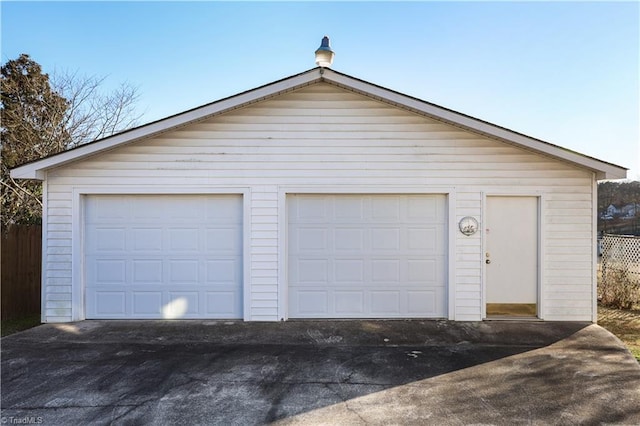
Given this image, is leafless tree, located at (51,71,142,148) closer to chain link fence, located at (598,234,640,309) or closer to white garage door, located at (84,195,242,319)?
white garage door, located at (84,195,242,319)

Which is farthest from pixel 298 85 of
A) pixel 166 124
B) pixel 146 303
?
pixel 146 303

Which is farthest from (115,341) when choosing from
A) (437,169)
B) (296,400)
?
(437,169)

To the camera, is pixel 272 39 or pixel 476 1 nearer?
pixel 476 1

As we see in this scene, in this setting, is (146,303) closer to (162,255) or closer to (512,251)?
(162,255)

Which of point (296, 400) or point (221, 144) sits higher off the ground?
point (221, 144)

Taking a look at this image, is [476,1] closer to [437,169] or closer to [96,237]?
[437,169]

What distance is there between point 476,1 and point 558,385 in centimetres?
794

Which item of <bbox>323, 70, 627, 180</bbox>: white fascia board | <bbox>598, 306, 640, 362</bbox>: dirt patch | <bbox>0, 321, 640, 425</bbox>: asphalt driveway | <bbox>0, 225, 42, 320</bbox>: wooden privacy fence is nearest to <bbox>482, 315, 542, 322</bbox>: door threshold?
<bbox>0, 321, 640, 425</bbox>: asphalt driveway

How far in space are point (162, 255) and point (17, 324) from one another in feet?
11.1

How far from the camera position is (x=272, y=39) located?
859 centimetres

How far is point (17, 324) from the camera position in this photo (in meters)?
6.92

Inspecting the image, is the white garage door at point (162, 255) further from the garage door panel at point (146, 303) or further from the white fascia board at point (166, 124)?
the white fascia board at point (166, 124)

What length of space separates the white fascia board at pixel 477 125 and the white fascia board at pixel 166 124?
686 millimetres

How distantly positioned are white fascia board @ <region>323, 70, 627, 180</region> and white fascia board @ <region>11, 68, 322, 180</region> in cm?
69
